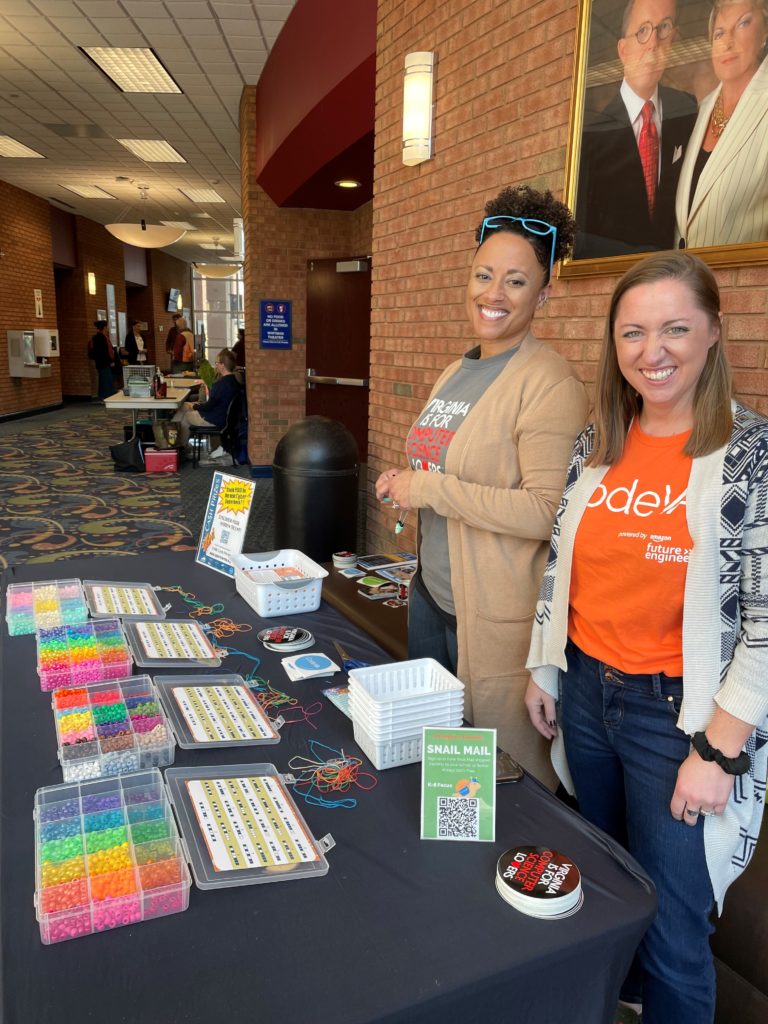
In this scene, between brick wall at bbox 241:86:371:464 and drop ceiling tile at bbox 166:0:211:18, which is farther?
brick wall at bbox 241:86:371:464

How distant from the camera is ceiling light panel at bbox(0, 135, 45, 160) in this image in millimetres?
8773

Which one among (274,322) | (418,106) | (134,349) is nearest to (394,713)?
(418,106)

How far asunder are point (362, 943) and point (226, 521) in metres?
1.50

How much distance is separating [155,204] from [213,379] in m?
5.14

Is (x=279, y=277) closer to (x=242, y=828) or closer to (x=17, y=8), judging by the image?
(x=17, y=8)

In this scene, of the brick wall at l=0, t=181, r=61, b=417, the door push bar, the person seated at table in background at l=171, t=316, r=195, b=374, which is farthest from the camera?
the person seated at table in background at l=171, t=316, r=195, b=374

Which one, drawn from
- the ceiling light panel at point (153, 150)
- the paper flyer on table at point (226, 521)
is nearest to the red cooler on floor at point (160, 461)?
the ceiling light panel at point (153, 150)

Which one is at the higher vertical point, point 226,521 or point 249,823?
point 226,521

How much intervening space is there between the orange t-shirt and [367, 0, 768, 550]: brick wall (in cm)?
64

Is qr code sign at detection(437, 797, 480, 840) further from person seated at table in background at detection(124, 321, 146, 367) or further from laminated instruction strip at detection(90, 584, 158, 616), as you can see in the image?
person seated at table in background at detection(124, 321, 146, 367)

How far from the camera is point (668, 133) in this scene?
1.91 meters

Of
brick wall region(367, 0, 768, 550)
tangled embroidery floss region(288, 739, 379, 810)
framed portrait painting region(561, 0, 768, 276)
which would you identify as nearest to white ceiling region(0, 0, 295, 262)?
brick wall region(367, 0, 768, 550)

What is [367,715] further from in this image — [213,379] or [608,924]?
[213,379]

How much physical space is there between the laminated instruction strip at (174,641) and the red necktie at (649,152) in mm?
1652
